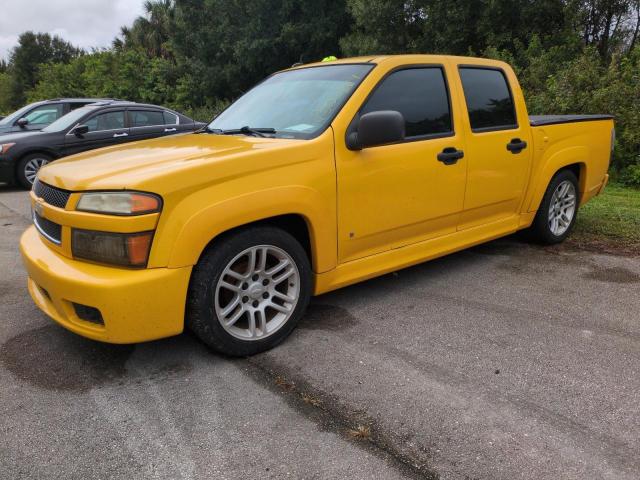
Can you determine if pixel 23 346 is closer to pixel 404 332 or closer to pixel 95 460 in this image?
pixel 95 460

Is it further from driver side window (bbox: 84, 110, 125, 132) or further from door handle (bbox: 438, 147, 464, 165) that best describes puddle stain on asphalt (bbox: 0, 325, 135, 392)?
driver side window (bbox: 84, 110, 125, 132)

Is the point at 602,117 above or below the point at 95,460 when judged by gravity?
above

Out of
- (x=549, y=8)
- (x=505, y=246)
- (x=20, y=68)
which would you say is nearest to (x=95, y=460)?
(x=505, y=246)

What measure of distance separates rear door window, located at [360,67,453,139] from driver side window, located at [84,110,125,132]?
25.8ft

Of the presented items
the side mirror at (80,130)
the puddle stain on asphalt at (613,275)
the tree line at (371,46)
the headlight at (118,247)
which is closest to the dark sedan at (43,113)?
the side mirror at (80,130)

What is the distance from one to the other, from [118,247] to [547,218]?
161 inches

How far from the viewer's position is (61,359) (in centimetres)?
323

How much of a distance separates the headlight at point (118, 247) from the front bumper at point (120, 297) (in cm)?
5

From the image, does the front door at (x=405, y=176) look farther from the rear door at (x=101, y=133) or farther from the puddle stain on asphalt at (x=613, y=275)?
the rear door at (x=101, y=133)

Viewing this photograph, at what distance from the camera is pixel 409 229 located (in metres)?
3.99

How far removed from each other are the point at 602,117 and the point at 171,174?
15.7 ft

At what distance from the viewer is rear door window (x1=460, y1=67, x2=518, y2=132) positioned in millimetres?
4391

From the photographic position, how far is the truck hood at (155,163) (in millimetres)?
2877

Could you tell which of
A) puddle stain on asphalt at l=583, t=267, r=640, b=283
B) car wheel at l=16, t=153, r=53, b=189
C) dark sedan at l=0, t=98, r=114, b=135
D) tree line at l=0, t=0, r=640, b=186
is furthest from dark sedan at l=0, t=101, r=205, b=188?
puddle stain on asphalt at l=583, t=267, r=640, b=283
